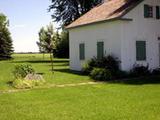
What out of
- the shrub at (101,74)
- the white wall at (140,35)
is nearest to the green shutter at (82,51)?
the white wall at (140,35)

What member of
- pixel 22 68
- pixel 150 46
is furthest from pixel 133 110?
pixel 150 46

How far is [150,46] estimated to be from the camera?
84.4 ft

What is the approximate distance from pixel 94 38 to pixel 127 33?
3606mm

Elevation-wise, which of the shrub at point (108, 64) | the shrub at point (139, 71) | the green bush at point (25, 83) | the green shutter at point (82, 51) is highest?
the green shutter at point (82, 51)

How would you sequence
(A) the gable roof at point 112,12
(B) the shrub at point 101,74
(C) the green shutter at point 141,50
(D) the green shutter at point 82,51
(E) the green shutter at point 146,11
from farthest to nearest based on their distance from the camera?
1. (D) the green shutter at point 82,51
2. (E) the green shutter at point 146,11
3. (C) the green shutter at point 141,50
4. (A) the gable roof at point 112,12
5. (B) the shrub at point 101,74

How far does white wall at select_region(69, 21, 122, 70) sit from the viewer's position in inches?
966

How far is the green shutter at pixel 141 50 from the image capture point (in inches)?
981

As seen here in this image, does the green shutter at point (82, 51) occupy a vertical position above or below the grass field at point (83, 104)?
above

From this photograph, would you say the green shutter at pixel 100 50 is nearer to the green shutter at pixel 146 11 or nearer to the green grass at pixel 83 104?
the green shutter at pixel 146 11

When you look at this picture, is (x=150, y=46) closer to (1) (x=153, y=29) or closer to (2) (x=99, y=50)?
(1) (x=153, y=29)

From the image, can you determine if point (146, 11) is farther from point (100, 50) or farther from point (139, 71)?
point (139, 71)

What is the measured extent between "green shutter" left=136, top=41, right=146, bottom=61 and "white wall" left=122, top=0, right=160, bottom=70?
0.27 m

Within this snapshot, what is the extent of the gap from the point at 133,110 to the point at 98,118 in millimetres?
1634

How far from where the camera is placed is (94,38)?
2730cm
